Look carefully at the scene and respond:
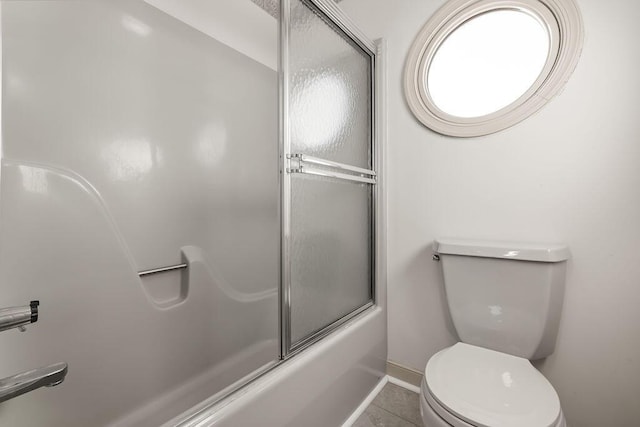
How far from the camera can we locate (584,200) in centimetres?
117

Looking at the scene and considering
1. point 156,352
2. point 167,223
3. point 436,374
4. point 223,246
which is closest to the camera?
point 436,374

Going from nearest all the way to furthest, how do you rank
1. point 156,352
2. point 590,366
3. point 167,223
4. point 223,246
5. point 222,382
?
point 590,366 → point 156,352 → point 167,223 → point 222,382 → point 223,246

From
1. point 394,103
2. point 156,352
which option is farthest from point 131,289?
point 394,103

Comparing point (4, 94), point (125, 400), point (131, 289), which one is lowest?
point (125, 400)

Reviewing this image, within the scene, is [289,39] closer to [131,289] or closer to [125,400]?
[131,289]

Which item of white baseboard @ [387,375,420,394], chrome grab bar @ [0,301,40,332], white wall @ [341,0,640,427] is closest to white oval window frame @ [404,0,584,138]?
white wall @ [341,0,640,427]

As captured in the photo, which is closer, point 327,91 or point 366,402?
point 327,91

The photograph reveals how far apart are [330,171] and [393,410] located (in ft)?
3.83

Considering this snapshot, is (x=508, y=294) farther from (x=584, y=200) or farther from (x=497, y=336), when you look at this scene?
(x=584, y=200)

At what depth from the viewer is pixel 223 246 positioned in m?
1.66

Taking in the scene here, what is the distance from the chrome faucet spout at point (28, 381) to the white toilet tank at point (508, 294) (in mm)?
1301

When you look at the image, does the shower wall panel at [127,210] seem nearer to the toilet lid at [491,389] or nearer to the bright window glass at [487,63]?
the toilet lid at [491,389]

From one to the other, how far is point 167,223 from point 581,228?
1.80m

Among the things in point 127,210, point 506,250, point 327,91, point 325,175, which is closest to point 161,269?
point 127,210
